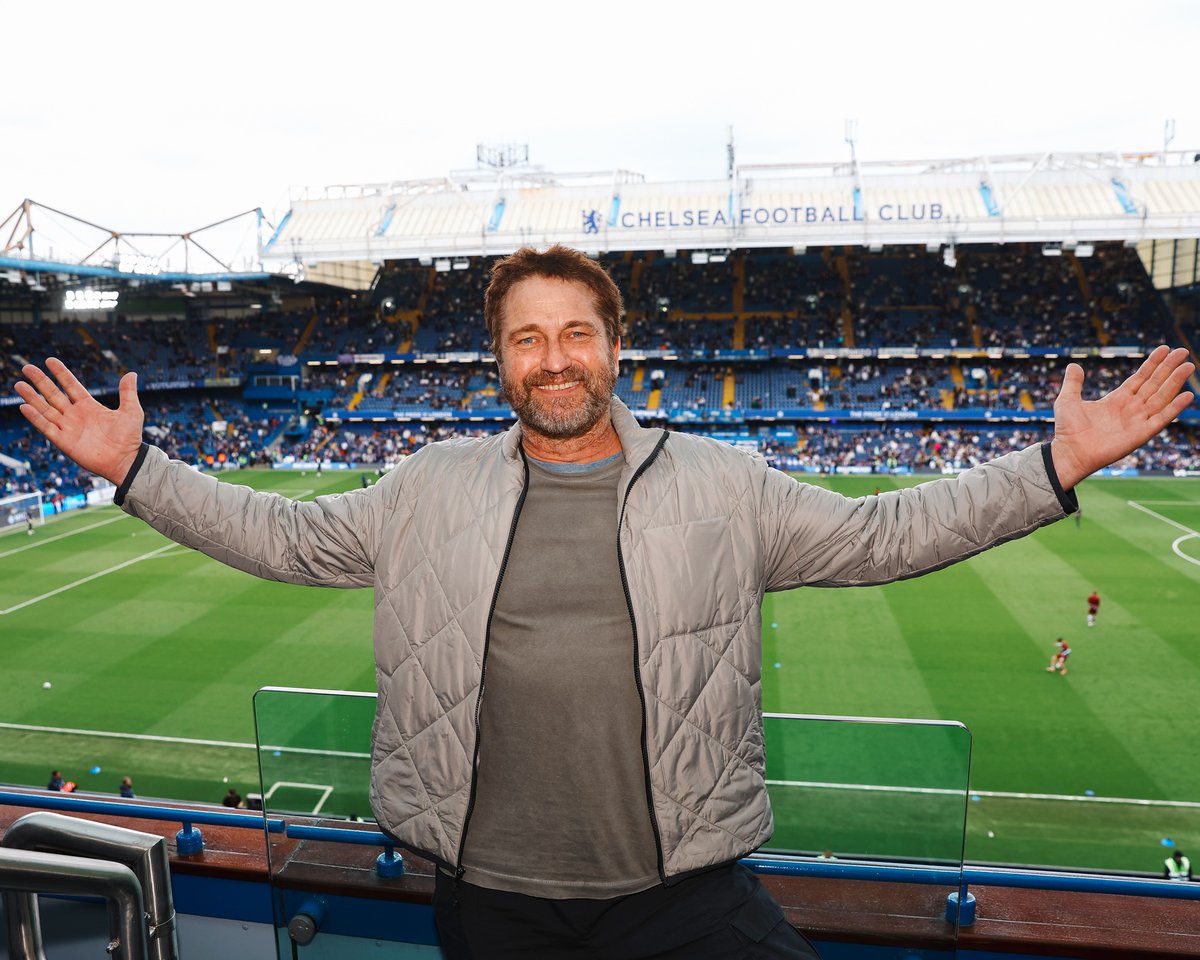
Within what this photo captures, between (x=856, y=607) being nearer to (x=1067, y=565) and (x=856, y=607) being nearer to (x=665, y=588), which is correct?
(x=1067, y=565)

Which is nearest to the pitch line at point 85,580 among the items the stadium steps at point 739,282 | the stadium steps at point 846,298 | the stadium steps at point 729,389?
the stadium steps at point 729,389

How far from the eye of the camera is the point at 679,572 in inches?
95.0

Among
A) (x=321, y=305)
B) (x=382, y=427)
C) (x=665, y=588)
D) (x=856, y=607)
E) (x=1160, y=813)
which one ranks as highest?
(x=321, y=305)

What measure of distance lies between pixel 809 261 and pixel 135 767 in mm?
48362

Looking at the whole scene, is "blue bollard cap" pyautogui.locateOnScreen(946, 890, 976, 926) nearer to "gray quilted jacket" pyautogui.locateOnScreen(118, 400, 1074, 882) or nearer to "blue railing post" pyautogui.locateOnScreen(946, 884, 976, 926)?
"blue railing post" pyautogui.locateOnScreen(946, 884, 976, 926)

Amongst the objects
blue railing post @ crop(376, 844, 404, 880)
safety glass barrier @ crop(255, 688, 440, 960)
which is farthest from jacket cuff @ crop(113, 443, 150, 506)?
blue railing post @ crop(376, 844, 404, 880)

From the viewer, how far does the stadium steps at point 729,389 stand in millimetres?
49250

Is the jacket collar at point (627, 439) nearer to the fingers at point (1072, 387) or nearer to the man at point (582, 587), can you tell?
the man at point (582, 587)

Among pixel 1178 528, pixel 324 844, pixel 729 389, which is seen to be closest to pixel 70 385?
pixel 324 844

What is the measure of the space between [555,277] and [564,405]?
0.36m

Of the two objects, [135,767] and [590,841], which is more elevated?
Answer: [590,841]

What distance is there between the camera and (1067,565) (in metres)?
26.2

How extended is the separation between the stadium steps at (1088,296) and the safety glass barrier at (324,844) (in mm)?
51868

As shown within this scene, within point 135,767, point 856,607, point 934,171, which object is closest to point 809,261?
point 934,171
